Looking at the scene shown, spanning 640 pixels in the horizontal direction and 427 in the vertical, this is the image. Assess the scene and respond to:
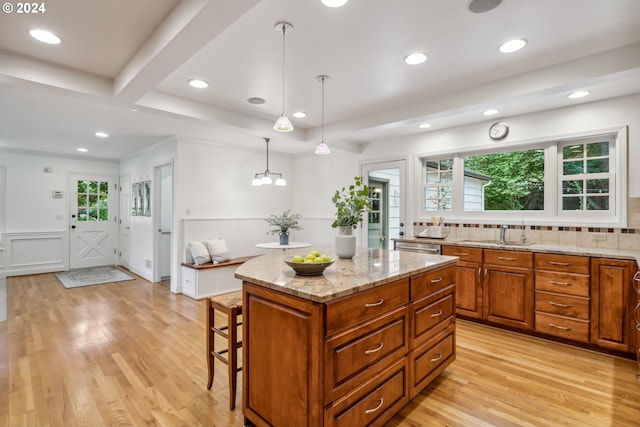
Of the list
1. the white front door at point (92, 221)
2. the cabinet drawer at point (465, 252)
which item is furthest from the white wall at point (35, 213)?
the cabinet drawer at point (465, 252)

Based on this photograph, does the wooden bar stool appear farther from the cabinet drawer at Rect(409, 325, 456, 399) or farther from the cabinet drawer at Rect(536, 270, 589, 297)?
the cabinet drawer at Rect(536, 270, 589, 297)

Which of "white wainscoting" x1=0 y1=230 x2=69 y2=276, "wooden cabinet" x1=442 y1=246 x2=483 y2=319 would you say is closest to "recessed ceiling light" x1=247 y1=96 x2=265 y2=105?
"wooden cabinet" x1=442 y1=246 x2=483 y2=319

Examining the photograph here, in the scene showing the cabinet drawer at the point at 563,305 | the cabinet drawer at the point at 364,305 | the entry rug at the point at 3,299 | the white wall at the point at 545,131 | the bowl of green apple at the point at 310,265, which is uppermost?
the white wall at the point at 545,131

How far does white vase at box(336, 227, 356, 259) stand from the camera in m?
2.48

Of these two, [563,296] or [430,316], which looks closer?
[430,316]

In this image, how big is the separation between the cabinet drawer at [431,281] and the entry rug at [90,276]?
5.67 m

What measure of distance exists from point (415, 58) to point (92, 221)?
7.52 metres

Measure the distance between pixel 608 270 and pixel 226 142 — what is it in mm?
5118

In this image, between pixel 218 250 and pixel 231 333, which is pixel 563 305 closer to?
pixel 231 333

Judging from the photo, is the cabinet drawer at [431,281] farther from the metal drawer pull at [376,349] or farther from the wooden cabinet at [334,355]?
the metal drawer pull at [376,349]

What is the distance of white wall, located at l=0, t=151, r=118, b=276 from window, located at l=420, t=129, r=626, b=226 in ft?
23.3

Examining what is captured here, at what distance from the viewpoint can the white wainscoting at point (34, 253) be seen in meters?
6.11

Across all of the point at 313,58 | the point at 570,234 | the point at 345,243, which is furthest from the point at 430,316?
the point at 570,234

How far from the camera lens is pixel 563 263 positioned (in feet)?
10.2
